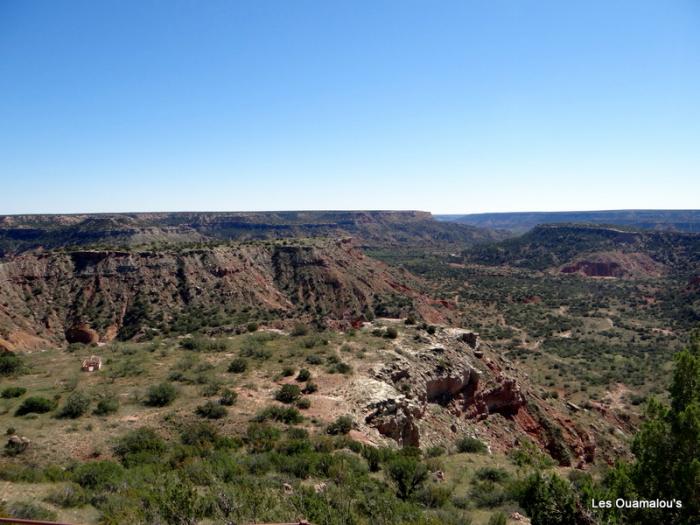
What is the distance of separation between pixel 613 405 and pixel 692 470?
38.0 m

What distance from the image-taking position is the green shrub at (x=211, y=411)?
19.0 metres

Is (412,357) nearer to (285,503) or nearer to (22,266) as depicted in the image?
(285,503)

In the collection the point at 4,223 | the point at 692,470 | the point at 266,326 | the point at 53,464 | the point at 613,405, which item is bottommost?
the point at 613,405

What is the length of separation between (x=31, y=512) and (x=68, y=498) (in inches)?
40.1

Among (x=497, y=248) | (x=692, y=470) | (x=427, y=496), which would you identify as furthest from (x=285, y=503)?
(x=497, y=248)

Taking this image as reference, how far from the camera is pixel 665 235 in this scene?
152 m

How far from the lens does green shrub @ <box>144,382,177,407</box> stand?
66.1 ft

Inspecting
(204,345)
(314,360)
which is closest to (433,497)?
(314,360)

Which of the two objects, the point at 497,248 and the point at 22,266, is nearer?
the point at 22,266

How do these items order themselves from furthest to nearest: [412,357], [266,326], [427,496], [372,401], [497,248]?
[497,248]
[266,326]
[412,357]
[372,401]
[427,496]

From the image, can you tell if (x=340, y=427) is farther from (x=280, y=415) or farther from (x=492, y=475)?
(x=492, y=475)

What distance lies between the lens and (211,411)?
19.0m

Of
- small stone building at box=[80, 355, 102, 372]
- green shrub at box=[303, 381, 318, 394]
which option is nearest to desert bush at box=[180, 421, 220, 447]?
green shrub at box=[303, 381, 318, 394]

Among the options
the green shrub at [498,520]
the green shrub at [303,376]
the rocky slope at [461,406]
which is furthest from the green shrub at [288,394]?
the green shrub at [498,520]
